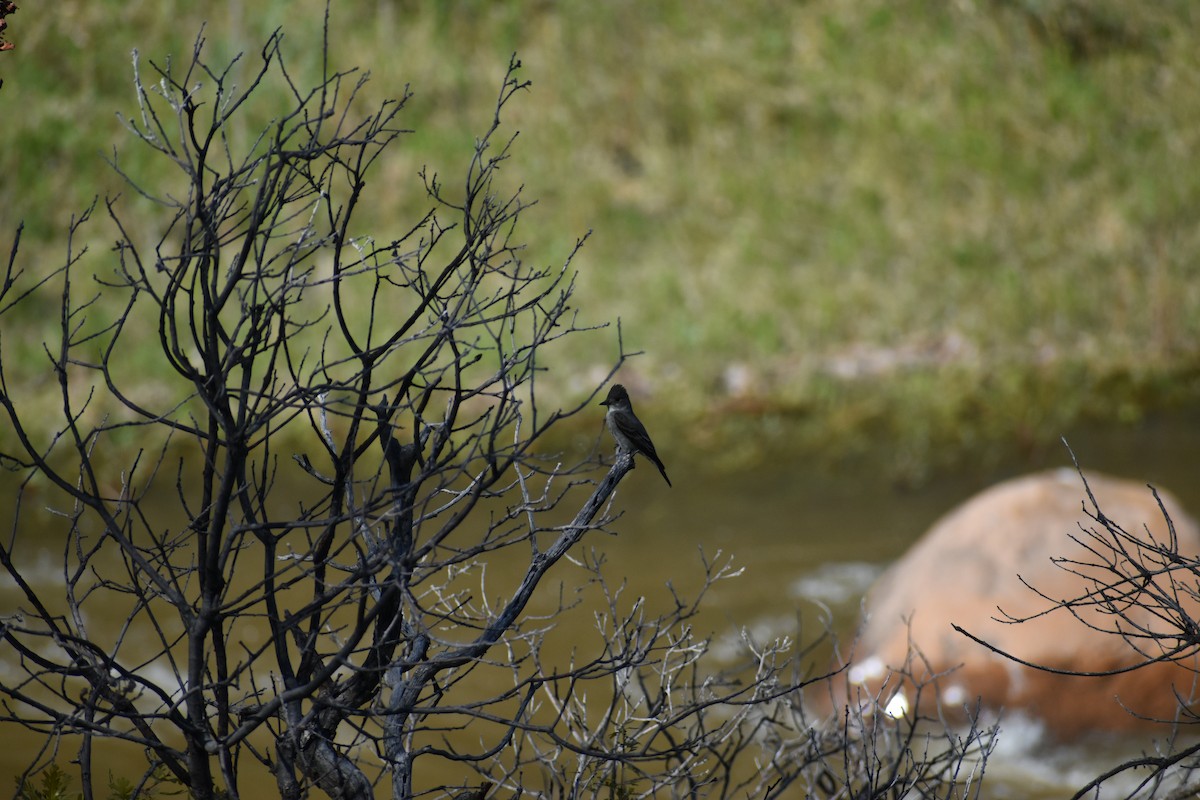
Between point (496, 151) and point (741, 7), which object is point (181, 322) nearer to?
point (496, 151)

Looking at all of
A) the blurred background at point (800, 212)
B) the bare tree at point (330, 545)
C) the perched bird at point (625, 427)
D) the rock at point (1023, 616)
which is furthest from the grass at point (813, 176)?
the perched bird at point (625, 427)

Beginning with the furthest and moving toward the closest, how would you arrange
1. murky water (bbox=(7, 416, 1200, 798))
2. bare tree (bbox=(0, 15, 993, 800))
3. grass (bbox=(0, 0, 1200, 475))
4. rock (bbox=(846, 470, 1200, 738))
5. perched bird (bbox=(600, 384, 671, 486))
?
1. grass (bbox=(0, 0, 1200, 475))
2. murky water (bbox=(7, 416, 1200, 798))
3. rock (bbox=(846, 470, 1200, 738))
4. perched bird (bbox=(600, 384, 671, 486))
5. bare tree (bbox=(0, 15, 993, 800))

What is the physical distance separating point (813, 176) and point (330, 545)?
14353mm

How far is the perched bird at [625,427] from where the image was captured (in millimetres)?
6027

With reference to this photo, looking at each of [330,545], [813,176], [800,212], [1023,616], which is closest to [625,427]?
[330,545]

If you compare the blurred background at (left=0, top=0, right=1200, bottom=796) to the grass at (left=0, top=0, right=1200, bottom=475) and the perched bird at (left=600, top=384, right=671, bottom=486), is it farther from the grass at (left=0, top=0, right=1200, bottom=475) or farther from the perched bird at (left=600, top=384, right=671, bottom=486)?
the perched bird at (left=600, top=384, right=671, bottom=486)

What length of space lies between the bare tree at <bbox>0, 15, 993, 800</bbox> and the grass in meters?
1.21

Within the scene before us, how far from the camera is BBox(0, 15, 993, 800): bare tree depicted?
407 cm

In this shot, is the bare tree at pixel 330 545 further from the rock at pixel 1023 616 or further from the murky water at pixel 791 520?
the rock at pixel 1023 616

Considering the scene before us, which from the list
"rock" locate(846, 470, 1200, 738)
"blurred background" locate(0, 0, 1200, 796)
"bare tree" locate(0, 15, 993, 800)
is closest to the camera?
"bare tree" locate(0, 15, 993, 800)

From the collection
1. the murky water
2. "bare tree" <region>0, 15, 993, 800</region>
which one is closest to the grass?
the murky water

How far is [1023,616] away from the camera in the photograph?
974 cm

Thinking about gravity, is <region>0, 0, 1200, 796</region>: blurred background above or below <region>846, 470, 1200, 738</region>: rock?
above

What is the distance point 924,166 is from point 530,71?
6108 mm
